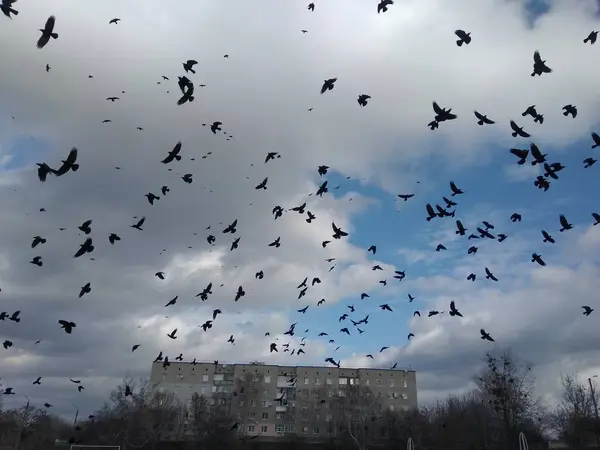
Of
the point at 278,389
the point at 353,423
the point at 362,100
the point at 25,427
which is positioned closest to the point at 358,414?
the point at 353,423

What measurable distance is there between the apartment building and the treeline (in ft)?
2.99

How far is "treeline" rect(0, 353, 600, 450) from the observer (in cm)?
6044

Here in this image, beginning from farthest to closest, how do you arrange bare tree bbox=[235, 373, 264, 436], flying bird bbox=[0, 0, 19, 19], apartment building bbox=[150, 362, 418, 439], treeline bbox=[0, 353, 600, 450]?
apartment building bbox=[150, 362, 418, 439], bare tree bbox=[235, 373, 264, 436], treeline bbox=[0, 353, 600, 450], flying bird bbox=[0, 0, 19, 19]

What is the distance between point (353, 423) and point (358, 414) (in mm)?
2116

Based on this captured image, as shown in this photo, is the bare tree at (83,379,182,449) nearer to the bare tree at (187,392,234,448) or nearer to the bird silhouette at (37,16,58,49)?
the bare tree at (187,392,234,448)

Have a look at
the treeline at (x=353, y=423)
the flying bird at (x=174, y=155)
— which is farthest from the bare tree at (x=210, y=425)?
the flying bird at (x=174, y=155)

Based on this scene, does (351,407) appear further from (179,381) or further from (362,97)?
(362,97)

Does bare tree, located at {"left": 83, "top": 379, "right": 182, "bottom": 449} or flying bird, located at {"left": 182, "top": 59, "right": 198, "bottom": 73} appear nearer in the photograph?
flying bird, located at {"left": 182, "top": 59, "right": 198, "bottom": 73}

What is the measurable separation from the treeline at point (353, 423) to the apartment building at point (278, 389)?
0.91m

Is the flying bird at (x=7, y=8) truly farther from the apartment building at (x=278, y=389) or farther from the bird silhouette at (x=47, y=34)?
the apartment building at (x=278, y=389)

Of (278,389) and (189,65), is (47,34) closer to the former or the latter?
(189,65)

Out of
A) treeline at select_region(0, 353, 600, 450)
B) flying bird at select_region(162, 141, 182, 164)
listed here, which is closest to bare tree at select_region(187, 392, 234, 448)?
treeline at select_region(0, 353, 600, 450)

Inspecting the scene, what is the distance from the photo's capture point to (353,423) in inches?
3415

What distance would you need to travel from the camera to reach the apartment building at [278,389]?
97925 millimetres
